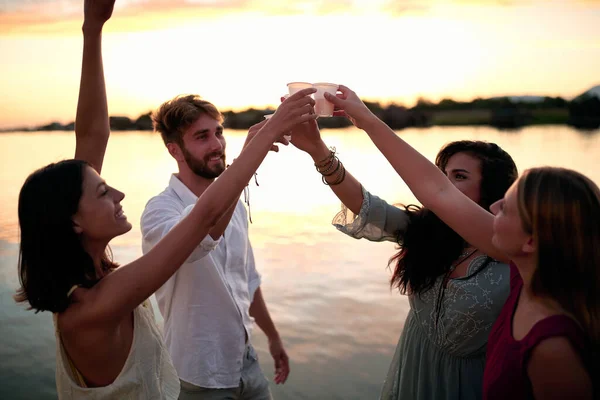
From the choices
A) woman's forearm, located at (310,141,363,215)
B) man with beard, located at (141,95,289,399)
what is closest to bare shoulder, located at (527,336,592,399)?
woman's forearm, located at (310,141,363,215)

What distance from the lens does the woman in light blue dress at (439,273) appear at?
2.68 m

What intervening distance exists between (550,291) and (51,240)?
182 centimetres

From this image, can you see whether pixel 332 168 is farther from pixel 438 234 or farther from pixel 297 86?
pixel 438 234

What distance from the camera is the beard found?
357 cm

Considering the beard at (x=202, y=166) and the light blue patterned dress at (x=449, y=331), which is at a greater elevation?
the beard at (x=202, y=166)

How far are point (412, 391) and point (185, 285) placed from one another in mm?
1391

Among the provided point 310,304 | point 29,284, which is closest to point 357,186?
point 29,284

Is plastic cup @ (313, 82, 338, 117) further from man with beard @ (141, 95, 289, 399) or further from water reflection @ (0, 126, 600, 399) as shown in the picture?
water reflection @ (0, 126, 600, 399)

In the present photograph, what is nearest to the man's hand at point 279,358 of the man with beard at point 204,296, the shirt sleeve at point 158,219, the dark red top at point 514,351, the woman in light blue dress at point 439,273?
the man with beard at point 204,296

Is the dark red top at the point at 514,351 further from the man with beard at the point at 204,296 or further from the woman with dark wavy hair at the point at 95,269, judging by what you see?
the man with beard at the point at 204,296

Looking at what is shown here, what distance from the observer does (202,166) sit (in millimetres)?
3572

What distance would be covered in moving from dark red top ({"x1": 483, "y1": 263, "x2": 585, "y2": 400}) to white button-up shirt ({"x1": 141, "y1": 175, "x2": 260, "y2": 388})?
65.3 inches

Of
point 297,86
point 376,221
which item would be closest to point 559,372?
point 376,221

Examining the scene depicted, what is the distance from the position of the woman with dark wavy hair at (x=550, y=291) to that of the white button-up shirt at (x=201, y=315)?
1674 millimetres
